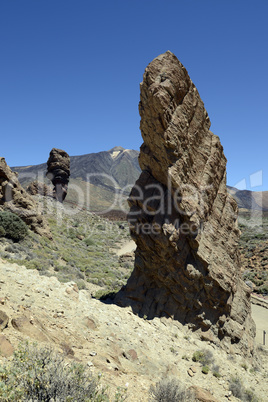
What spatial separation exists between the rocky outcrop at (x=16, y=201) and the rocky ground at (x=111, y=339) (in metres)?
10.7

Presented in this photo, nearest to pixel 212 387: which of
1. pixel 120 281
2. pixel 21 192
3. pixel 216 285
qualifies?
pixel 216 285

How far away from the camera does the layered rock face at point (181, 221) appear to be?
9930 mm

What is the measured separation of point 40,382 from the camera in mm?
3660

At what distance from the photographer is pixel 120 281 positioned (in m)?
18.0

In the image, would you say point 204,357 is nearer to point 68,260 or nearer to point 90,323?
point 90,323

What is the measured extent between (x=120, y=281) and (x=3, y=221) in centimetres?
858

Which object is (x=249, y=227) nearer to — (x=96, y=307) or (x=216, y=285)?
(x=216, y=285)

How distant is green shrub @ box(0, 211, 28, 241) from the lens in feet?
54.1

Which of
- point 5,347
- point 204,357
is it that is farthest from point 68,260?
point 5,347

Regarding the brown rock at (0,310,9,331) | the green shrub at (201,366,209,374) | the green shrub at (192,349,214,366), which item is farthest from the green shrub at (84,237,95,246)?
the brown rock at (0,310,9,331)

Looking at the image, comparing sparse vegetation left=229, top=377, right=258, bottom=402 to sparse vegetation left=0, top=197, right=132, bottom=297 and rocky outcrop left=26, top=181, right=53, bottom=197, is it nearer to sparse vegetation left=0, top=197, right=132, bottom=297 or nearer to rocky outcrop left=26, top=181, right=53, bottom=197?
sparse vegetation left=0, top=197, right=132, bottom=297

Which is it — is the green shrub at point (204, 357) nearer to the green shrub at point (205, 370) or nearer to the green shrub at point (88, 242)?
the green shrub at point (205, 370)

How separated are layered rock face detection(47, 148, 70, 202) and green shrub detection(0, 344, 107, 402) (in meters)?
41.6

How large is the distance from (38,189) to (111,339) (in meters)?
37.4
